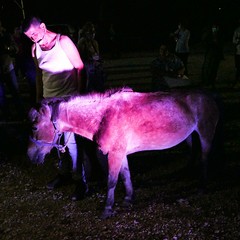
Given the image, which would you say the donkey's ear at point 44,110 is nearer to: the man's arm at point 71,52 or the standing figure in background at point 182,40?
the man's arm at point 71,52

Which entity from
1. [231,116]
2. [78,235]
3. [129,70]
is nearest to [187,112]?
[78,235]

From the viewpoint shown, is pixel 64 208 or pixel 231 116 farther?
pixel 231 116

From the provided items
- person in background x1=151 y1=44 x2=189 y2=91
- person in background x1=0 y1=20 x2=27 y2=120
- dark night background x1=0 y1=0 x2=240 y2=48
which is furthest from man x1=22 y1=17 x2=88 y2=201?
dark night background x1=0 y1=0 x2=240 y2=48

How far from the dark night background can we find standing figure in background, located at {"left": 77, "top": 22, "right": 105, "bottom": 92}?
24.5 m

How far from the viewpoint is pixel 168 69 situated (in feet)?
22.1

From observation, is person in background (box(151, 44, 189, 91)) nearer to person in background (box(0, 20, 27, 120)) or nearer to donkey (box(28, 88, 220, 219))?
donkey (box(28, 88, 220, 219))

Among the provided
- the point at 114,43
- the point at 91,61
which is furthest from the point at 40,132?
the point at 114,43

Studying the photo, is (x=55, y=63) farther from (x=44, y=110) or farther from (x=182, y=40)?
(x=182, y=40)

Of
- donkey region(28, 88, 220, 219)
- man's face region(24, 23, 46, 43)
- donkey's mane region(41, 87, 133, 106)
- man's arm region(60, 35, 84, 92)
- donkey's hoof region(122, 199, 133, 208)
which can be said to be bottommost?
donkey's hoof region(122, 199, 133, 208)

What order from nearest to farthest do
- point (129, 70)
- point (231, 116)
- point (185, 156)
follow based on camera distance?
point (185, 156)
point (231, 116)
point (129, 70)

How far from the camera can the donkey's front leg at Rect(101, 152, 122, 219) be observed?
448 cm

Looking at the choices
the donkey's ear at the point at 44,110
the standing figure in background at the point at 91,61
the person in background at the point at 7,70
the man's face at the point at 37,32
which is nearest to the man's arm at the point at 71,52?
the man's face at the point at 37,32

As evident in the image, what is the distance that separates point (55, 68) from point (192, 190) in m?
2.45

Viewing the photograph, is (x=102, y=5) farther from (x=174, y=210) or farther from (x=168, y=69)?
(x=174, y=210)
